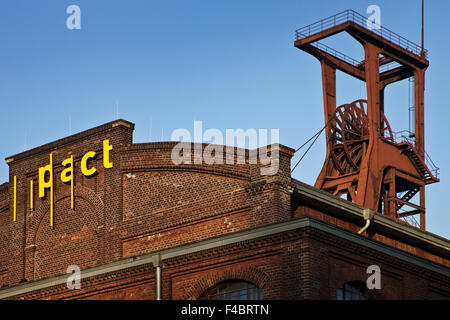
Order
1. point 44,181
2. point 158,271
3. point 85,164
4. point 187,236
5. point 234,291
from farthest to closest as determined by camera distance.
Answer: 1. point 44,181
2. point 85,164
3. point 187,236
4. point 158,271
5. point 234,291

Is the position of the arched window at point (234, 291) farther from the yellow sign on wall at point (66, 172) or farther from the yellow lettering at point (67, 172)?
the yellow lettering at point (67, 172)

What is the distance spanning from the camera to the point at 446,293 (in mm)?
28844

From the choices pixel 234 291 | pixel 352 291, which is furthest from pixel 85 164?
pixel 352 291

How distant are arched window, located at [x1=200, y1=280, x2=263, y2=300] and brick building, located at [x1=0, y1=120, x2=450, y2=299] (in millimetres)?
30

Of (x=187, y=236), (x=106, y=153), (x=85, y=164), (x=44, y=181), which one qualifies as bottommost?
(x=187, y=236)

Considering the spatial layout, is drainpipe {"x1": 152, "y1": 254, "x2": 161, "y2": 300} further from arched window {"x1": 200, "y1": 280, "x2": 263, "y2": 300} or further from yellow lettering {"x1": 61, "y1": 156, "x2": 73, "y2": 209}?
yellow lettering {"x1": 61, "y1": 156, "x2": 73, "y2": 209}

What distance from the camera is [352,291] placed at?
84.2ft

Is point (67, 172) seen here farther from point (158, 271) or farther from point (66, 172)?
point (158, 271)

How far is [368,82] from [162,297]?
1861 centimetres

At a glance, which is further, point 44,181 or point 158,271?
point 44,181

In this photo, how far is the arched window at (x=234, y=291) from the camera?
2519 centimetres

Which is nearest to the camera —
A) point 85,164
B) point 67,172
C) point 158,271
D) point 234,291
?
point 234,291

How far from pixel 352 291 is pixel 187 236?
18.9 feet
